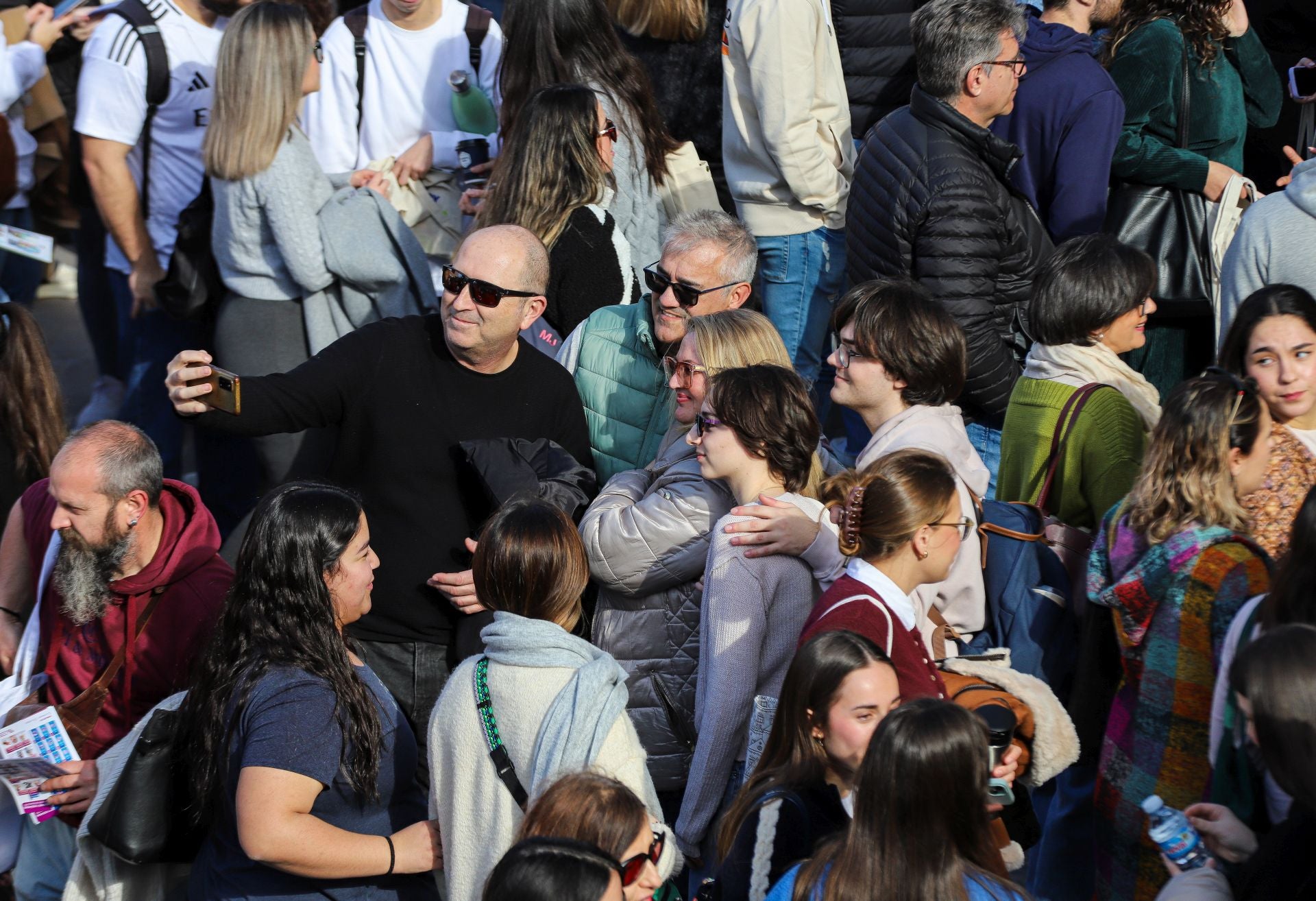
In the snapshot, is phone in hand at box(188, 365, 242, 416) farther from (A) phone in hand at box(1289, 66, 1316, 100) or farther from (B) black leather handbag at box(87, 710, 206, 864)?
(A) phone in hand at box(1289, 66, 1316, 100)

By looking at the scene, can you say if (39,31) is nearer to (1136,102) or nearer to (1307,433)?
(1136,102)

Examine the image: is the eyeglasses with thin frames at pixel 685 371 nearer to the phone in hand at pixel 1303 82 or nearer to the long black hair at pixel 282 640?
the long black hair at pixel 282 640

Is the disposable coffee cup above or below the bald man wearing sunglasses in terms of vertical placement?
above

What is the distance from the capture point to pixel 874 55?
21.2ft

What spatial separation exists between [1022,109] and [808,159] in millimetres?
871

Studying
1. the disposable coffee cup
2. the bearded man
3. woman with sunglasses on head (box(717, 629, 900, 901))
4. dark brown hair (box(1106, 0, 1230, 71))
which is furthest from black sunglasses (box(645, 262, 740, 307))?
dark brown hair (box(1106, 0, 1230, 71))

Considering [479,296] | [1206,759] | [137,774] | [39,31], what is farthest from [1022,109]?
[39,31]

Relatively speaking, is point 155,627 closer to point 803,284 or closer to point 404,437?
point 404,437

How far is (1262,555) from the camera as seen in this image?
3311 millimetres

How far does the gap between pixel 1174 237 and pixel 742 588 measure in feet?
9.87

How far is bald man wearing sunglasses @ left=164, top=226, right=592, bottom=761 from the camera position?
4.18 meters

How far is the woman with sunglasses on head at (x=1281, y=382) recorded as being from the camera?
377 centimetres

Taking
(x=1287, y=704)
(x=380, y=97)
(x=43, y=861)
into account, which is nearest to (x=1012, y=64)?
(x=380, y=97)

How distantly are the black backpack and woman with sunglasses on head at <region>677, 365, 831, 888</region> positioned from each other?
9.04ft
